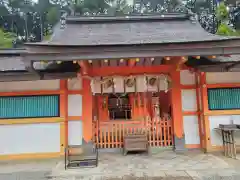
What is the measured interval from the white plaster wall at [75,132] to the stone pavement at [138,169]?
2.37ft

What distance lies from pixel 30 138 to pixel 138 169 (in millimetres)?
3334

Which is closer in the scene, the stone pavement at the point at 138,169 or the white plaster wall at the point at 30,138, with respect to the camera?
the stone pavement at the point at 138,169

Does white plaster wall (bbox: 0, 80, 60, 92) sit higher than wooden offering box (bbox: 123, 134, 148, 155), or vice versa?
white plaster wall (bbox: 0, 80, 60, 92)

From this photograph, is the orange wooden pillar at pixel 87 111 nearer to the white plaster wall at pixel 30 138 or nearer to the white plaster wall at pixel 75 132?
the white plaster wall at pixel 75 132

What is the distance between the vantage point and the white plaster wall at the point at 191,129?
23.7 feet

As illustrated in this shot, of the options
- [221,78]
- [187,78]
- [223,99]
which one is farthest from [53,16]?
[223,99]

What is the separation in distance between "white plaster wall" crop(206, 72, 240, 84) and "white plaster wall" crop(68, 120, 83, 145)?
13.5ft

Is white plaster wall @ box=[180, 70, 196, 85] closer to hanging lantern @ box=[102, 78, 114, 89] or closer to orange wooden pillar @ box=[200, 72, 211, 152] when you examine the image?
orange wooden pillar @ box=[200, 72, 211, 152]

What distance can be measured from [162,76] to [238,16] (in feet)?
75.2

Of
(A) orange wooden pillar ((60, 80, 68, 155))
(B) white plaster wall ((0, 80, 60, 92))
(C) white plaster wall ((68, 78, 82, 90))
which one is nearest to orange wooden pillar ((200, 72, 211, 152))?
(C) white plaster wall ((68, 78, 82, 90))

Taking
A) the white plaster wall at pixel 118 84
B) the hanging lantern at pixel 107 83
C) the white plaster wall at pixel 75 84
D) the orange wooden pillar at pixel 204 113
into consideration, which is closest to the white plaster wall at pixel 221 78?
the orange wooden pillar at pixel 204 113

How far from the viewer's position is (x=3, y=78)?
6.65 meters

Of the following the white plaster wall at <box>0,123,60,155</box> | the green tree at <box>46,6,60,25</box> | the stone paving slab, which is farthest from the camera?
the green tree at <box>46,6,60,25</box>

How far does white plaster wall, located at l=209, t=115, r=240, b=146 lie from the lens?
273 inches
